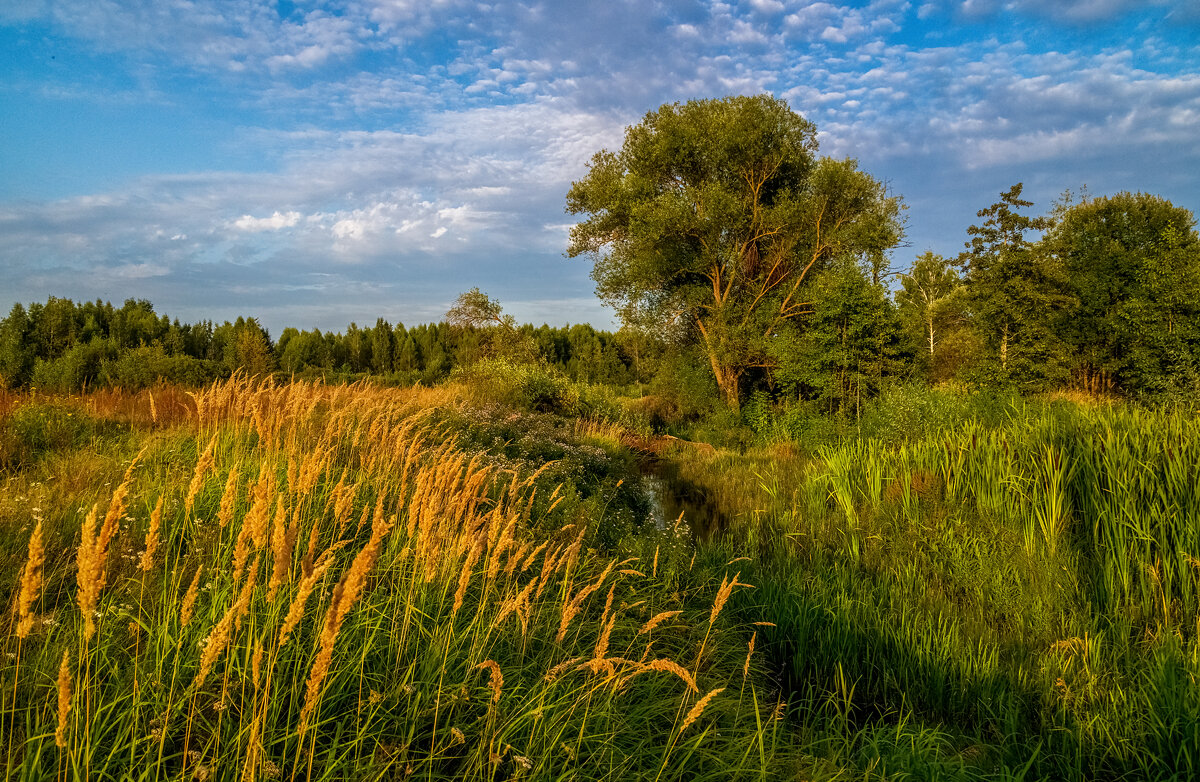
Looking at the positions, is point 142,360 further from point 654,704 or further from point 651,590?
point 654,704

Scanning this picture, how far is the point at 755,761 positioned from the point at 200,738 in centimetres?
237

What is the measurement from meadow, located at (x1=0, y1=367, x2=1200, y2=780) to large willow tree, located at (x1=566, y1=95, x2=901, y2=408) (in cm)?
1393

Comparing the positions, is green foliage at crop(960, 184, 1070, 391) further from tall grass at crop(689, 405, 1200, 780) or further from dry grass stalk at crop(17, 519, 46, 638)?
dry grass stalk at crop(17, 519, 46, 638)

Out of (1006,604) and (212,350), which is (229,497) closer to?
(1006,604)

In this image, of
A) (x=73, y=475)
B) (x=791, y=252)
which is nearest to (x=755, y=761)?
(x=73, y=475)

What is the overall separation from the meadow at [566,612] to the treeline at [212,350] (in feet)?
27.1

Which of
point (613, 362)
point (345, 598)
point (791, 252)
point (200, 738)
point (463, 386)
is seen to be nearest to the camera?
point (345, 598)

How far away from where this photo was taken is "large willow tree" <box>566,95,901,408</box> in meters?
21.5

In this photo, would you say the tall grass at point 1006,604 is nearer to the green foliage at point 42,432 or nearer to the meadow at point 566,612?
the meadow at point 566,612

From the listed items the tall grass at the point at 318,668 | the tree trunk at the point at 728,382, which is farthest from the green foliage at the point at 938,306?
the tall grass at the point at 318,668

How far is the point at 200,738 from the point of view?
6.82 feet

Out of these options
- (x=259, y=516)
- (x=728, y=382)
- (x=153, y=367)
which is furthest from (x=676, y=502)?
(x=153, y=367)

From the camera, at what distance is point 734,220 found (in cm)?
2198

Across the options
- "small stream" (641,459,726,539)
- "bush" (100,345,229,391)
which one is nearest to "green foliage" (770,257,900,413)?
"small stream" (641,459,726,539)
